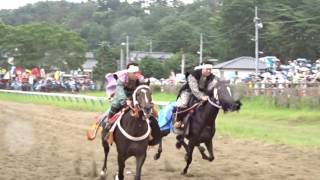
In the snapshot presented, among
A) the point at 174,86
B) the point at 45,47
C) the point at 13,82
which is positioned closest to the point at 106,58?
the point at 45,47

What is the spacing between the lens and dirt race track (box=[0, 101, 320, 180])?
11.0 metres

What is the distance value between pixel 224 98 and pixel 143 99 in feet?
7.76

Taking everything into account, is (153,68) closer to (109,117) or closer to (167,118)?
(167,118)

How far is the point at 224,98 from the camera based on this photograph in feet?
34.6

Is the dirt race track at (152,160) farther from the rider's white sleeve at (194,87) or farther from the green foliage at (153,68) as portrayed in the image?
the green foliage at (153,68)

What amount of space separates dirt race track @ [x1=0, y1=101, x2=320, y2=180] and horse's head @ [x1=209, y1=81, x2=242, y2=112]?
4.30 feet

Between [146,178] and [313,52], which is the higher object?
[313,52]

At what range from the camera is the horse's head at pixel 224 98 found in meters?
10.5

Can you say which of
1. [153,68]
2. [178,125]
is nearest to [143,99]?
[178,125]

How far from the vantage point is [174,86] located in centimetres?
4081

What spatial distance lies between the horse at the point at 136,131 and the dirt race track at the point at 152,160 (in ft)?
5.42

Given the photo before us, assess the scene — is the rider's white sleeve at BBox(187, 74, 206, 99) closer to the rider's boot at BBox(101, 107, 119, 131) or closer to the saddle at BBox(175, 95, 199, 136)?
the saddle at BBox(175, 95, 199, 136)

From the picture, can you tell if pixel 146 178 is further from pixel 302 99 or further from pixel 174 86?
pixel 174 86

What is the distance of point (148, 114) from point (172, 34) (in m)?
80.5
